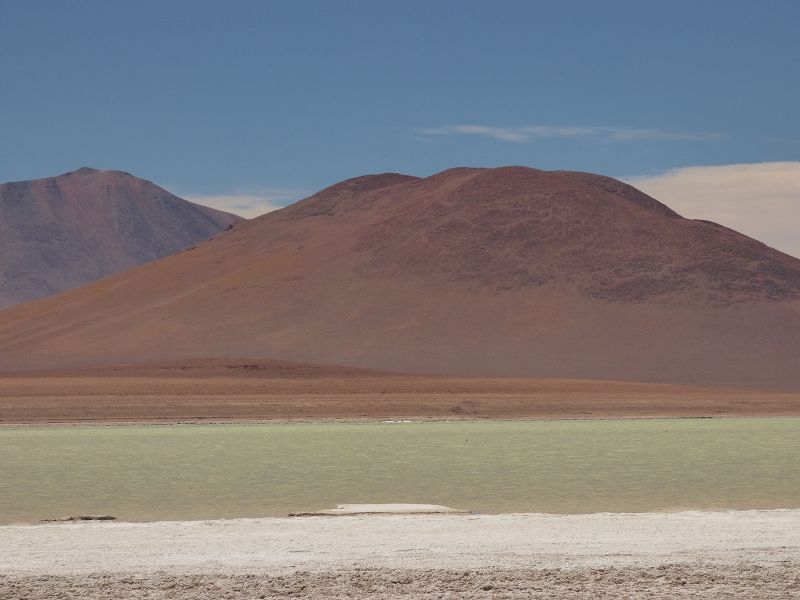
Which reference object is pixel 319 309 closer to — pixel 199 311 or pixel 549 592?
pixel 199 311

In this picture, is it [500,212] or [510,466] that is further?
[500,212]

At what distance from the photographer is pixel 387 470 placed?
22.1m

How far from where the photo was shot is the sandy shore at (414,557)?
Result: 31.3ft

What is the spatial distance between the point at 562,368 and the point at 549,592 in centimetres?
6921

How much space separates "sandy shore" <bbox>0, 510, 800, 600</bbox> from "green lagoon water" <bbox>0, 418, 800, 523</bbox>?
212cm

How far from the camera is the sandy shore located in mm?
9555

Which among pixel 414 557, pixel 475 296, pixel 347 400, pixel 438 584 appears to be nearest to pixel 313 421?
pixel 347 400

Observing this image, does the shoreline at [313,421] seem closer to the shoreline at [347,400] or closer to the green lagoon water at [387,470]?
the shoreline at [347,400]

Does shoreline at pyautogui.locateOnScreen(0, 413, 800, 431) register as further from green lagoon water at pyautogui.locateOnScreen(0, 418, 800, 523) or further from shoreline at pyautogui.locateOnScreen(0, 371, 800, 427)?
green lagoon water at pyautogui.locateOnScreen(0, 418, 800, 523)

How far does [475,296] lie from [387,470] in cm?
7207

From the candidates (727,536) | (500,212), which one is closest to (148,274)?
(500,212)

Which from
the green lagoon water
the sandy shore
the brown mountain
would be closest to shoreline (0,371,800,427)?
the green lagoon water

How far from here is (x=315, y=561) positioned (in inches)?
424

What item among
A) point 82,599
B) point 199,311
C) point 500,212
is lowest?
point 82,599
